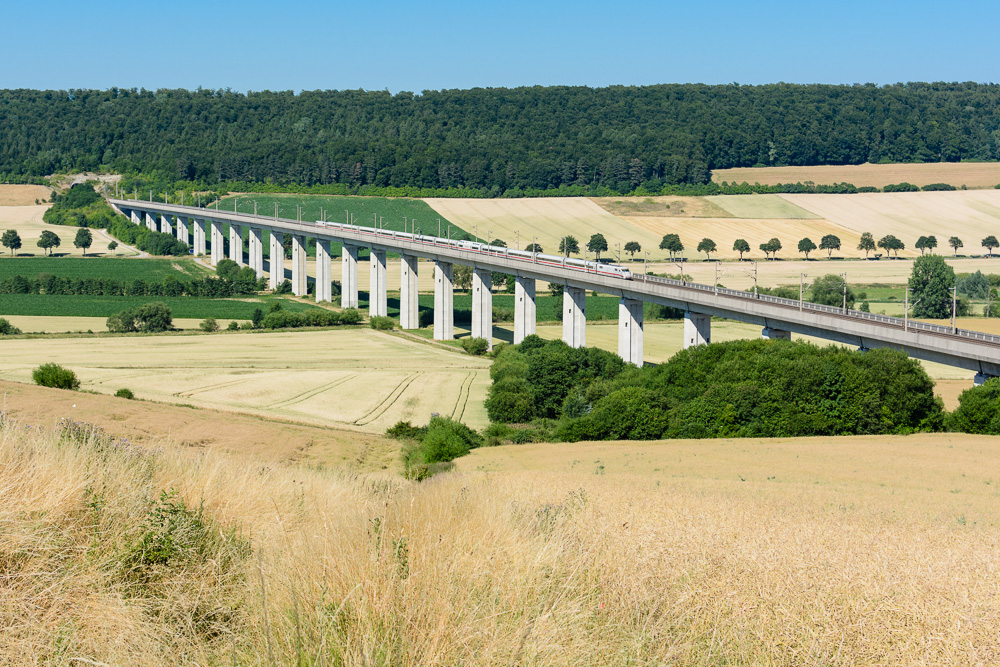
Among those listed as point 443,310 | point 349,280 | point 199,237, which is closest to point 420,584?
point 443,310

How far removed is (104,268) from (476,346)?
84.8m

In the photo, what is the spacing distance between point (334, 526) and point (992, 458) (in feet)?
137

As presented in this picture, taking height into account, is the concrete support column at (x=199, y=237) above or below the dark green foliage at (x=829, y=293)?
above

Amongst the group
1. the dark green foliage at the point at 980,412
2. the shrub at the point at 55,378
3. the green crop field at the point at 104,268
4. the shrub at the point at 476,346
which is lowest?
the shrub at the point at 476,346

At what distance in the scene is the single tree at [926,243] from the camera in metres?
188

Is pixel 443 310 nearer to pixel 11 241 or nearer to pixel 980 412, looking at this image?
pixel 980 412

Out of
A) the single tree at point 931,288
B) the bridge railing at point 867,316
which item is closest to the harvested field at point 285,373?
the bridge railing at point 867,316

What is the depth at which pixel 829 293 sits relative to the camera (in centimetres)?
12162

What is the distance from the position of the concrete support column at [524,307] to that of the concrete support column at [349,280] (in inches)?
1585

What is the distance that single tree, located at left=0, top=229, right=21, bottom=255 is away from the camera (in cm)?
18425

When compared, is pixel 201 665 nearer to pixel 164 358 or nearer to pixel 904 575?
pixel 904 575

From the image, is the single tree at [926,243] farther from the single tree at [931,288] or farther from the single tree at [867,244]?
the single tree at [931,288]

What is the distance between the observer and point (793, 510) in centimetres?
2270

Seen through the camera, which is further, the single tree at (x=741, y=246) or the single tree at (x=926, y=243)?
the single tree at (x=926, y=243)
